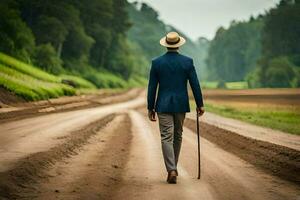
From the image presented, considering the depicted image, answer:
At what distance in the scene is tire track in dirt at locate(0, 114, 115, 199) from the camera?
640 centimetres

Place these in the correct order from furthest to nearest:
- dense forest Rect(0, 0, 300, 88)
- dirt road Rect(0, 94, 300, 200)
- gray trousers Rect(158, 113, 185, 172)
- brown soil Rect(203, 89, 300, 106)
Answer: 1. dense forest Rect(0, 0, 300, 88)
2. brown soil Rect(203, 89, 300, 106)
3. gray trousers Rect(158, 113, 185, 172)
4. dirt road Rect(0, 94, 300, 200)

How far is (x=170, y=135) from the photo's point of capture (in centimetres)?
787

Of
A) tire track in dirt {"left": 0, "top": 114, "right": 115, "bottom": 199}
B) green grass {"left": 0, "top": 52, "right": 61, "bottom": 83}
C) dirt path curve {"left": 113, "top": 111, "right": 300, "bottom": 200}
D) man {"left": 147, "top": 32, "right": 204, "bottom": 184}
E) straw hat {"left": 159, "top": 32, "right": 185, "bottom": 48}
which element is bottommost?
dirt path curve {"left": 113, "top": 111, "right": 300, "bottom": 200}

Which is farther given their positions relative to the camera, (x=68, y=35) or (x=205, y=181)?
(x=68, y=35)

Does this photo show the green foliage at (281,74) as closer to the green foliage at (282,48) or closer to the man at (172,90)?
the green foliage at (282,48)

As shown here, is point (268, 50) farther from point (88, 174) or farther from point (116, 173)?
point (88, 174)

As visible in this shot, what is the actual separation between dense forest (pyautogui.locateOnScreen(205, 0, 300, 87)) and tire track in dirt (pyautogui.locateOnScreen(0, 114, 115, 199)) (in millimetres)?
58804

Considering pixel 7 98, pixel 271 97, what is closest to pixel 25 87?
pixel 7 98

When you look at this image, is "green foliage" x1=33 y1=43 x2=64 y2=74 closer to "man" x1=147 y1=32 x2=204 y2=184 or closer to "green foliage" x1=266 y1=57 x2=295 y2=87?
"green foliage" x1=266 y1=57 x2=295 y2=87

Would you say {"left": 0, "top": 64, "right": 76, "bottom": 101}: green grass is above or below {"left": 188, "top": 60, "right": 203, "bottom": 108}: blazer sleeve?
above

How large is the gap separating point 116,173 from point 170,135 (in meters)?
1.14

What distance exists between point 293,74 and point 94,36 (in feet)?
100

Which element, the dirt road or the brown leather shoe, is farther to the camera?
the brown leather shoe

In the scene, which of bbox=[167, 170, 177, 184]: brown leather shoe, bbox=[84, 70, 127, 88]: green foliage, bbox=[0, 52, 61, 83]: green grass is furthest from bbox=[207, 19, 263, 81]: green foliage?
bbox=[167, 170, 177, 184]: brown leather shoe
